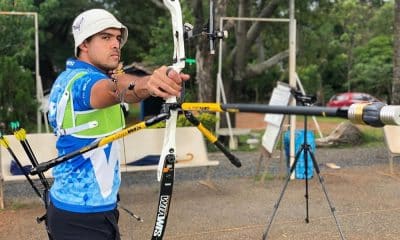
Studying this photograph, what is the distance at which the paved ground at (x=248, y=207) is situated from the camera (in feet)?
19.1

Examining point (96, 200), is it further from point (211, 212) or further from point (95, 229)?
point (211, 212)

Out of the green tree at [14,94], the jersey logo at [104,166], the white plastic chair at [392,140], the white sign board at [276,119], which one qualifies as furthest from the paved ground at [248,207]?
the green tree at [14,94]

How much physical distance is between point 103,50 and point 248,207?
15.2 feet

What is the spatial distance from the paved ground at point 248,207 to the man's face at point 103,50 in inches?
134

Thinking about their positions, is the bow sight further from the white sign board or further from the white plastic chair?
the white plastic chair

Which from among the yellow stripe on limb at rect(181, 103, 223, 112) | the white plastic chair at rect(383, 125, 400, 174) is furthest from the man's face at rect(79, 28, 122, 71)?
the white plastic chair at rect(383, 125, 400, 174)

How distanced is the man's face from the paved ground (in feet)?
11.1

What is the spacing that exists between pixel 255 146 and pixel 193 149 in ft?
A: 19.6

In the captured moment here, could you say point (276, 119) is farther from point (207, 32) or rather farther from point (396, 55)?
point (207, 32)

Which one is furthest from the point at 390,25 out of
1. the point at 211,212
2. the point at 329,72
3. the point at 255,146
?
the point at 211,212

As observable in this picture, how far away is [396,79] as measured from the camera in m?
12.0

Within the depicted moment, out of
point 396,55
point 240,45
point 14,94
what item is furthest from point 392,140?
point 240,45

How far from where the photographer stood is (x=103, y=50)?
2.57 metres

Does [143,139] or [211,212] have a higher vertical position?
[143,139]
